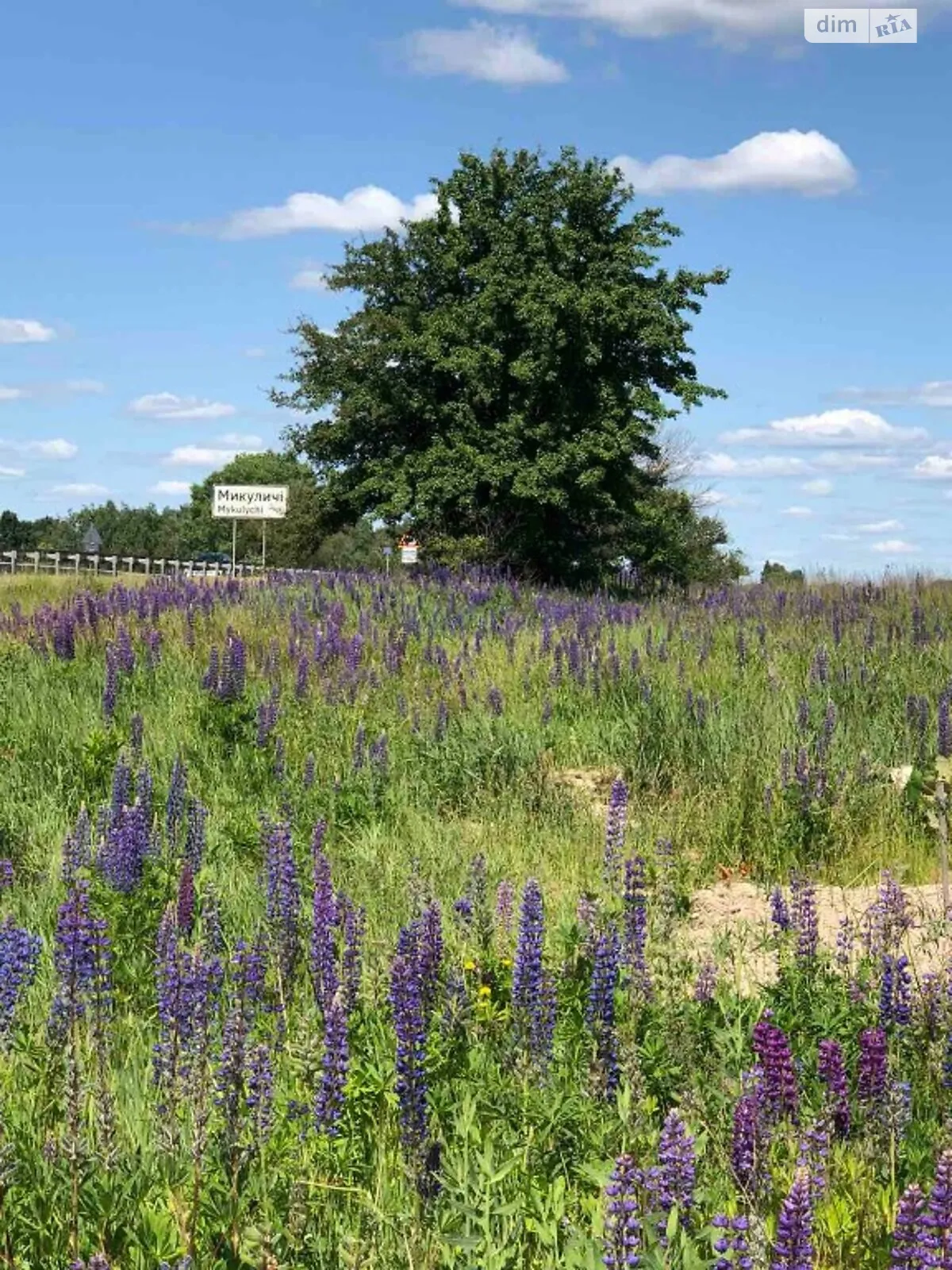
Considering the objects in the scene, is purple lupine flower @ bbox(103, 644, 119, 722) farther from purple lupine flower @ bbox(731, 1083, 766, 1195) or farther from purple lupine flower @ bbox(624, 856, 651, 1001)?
purple lupine flower @ bbox(731, 1083, 766, 1195)

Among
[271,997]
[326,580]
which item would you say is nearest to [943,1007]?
[271,997]

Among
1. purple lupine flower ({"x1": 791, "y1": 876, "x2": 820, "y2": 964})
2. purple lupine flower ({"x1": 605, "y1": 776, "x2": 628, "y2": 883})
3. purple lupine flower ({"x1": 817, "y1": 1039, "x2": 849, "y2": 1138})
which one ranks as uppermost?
purple lupine flower ({"x1": 605, "y1": 776, "x2": 628, "y2": 883})

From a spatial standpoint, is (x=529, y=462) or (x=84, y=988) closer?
(x=84, y=988)

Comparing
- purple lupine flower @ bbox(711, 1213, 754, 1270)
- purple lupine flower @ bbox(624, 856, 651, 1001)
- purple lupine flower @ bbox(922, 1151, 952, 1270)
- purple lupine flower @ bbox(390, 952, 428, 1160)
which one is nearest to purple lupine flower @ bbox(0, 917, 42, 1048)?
purple lupine flower @ bbox(390, 952, 428, 1160)

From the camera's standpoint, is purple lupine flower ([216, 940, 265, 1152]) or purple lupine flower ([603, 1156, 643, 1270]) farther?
purple lupine flower ([216, 940, 265, 1152])

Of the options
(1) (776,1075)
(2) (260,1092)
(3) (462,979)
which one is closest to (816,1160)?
(1) (776,1075)

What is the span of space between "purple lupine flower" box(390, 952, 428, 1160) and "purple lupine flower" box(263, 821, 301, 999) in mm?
1252

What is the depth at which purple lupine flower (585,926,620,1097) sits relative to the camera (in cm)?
350

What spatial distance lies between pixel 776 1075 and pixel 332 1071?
1066 mm

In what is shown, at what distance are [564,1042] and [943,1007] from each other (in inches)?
43.6

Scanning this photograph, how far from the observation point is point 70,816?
745 centimetres

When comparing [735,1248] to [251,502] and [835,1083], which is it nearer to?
[835,1083]

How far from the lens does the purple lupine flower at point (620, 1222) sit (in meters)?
2.09

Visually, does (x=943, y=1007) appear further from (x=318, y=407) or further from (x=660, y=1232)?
(x=318, y=407)
